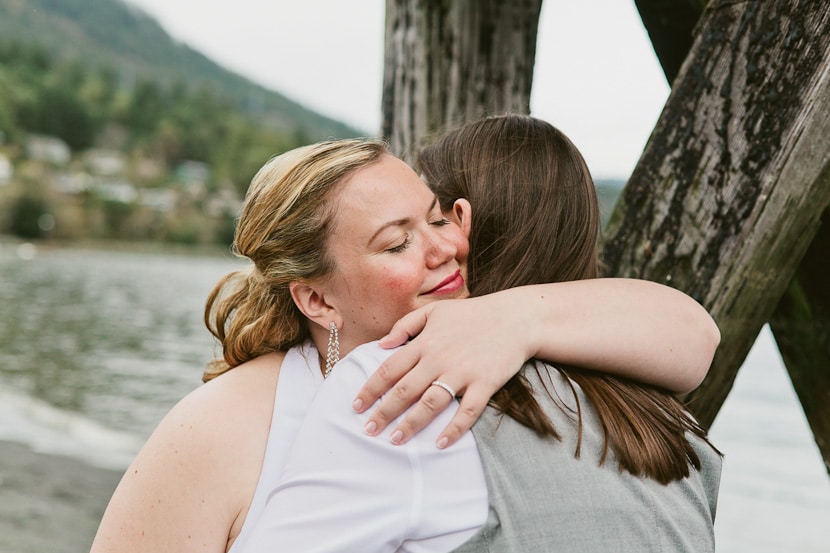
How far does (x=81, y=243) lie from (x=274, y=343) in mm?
110275

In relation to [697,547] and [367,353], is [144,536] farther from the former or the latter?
[697,547]

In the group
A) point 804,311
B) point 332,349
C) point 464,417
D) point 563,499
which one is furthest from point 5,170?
point 563,499

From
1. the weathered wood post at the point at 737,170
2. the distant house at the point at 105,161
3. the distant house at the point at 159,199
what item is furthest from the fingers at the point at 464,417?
the distant house at the point at 105,161

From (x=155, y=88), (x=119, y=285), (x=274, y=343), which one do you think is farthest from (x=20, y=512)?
(x=155, y=88)

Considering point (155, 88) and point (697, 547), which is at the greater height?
point (697, 547)

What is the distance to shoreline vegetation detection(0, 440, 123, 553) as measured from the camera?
804cm

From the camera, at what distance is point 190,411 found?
213 centimetres

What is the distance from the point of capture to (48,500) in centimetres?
938

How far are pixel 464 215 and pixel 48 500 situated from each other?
8373 millimetres

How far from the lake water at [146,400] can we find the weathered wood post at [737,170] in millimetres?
7599

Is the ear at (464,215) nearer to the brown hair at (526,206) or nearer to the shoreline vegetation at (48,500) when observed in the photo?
the brown hair at (526,206)

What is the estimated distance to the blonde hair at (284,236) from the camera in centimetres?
242

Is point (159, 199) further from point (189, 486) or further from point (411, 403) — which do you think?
point (411, 403)

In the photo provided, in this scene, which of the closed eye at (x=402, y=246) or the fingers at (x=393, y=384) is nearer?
the fingers at (x=393, y=384)
